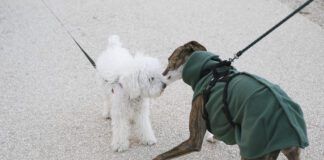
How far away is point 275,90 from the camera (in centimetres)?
225

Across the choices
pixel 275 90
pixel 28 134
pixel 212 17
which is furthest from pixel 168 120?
pixel 212 17

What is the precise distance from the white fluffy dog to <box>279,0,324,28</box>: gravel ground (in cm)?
352

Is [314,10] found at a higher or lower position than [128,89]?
lower

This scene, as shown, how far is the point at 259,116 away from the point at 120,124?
1428 mm

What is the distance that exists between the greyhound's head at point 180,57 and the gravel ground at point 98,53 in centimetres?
79

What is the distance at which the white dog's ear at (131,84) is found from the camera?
3.00m

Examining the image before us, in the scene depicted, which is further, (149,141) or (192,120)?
(149,141)

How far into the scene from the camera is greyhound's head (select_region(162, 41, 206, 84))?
2.89 m

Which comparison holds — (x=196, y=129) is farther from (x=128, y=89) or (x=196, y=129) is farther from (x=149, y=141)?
(x=149, y=141)

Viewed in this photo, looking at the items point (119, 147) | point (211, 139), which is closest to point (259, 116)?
point (211, 139)

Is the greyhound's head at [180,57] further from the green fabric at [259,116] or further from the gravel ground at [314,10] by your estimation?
the gravel ground at [314,10]

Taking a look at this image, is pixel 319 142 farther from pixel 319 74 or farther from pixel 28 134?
pixel 28 134

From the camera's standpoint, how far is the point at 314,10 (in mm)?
6355

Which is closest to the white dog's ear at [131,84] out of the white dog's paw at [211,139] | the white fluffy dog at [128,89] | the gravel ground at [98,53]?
the white fluffy dog at [128,89]
